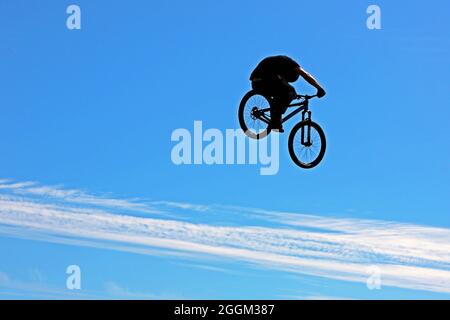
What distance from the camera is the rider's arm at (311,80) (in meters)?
30.8

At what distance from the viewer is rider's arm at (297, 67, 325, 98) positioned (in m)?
30.8

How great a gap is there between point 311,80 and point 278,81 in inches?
50.8

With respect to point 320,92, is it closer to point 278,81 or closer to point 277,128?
point 278,81

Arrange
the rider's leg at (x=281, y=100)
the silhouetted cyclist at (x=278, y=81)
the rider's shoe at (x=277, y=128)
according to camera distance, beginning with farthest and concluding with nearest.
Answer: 1. the rider's shoe at (x=277, y=128)
2. the rider's leg at (x=281, y=100)
3. the silhouetted cyclist at (x=278, y=81)

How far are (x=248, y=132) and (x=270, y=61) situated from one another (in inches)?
134

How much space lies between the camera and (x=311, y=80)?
31.3 metres

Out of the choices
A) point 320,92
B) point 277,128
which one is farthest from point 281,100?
point 320,92

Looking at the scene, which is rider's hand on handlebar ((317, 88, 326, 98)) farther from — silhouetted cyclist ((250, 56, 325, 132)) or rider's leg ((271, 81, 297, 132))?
rider's leg ((271, 81, 297, 132))

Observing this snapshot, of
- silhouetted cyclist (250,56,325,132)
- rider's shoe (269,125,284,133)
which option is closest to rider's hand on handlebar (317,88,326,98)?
silhouetted cyclist (250,56,325,132)

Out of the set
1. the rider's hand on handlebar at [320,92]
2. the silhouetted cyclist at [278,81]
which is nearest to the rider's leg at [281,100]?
the silhouetted cyclist at [278,81]

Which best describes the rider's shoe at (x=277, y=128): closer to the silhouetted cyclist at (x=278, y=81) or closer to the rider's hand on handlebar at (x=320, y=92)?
the silhouetted cyclist at (x=278, y=81)

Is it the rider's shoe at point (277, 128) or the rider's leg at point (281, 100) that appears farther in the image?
the rider's shoe at point (277, 128)
